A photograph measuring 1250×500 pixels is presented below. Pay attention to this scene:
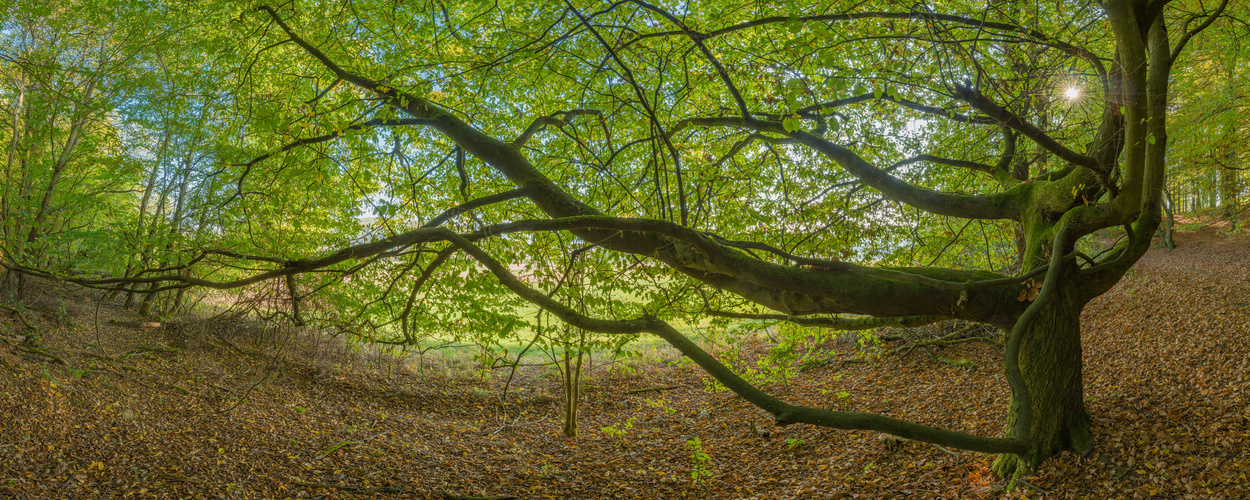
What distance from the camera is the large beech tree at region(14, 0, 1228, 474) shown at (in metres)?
4.20

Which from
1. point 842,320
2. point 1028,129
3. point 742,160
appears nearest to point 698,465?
point 842,320

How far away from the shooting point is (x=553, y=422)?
11.0m

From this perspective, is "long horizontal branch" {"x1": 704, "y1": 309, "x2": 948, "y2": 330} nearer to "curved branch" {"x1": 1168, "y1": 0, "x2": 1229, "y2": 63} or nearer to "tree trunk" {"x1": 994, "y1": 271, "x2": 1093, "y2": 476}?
"tree trunk" {"x1": 994, "y1": 271, "x2": 1093, "y2": 476}

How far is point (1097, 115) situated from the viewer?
8203 millimetres

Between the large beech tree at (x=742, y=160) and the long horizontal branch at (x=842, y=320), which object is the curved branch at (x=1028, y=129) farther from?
the long horizontal branch at (x=842, y=320)

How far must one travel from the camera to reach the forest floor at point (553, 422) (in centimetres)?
554

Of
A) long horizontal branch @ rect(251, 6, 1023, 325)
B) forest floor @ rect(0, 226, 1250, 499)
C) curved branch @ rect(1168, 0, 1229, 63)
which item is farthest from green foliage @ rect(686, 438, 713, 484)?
curved branch @ rect(1168, 0, 1229, 63)

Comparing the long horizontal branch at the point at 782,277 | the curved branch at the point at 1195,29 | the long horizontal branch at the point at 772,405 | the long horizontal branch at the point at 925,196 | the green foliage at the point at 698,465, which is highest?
the curved branch at the point at 1195,29

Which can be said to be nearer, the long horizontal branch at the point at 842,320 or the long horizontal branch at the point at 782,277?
the long horizontal branch at the point at 782,277

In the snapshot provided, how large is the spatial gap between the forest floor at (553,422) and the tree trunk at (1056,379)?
0.17m

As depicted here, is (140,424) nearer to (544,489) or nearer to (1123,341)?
(544,489)

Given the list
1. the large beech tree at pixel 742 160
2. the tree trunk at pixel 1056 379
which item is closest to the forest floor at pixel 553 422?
the tree trunk at pixel 1056 379

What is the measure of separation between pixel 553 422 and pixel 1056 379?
8.01m

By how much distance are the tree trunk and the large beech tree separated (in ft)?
0.07
